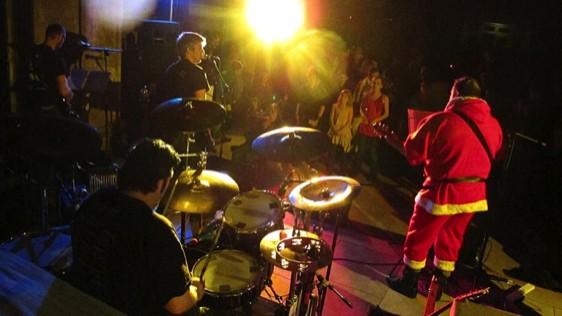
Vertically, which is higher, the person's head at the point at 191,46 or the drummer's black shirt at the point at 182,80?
the person's head at the point at 191,46

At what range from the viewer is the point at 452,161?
3.99 m

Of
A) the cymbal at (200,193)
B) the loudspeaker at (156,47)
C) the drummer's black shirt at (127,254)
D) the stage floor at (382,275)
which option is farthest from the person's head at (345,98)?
the drummer's black shirt at (127,254)

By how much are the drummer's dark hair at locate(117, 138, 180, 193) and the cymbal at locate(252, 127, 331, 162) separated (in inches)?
69.6

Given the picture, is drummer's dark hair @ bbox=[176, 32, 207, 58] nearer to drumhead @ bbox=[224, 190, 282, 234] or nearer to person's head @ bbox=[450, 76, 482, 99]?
drumhead @ bbox=[224, 190, 282, 234]

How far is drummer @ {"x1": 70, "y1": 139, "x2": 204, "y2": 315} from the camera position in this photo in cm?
218

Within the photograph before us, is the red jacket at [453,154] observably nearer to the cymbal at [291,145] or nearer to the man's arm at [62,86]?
the cymbal at [291,145]

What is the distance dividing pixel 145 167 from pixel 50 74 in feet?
15.1

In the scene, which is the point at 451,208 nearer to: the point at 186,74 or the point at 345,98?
the point at 186,74

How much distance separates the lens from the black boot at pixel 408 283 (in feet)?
14.7

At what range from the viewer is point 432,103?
6.68m

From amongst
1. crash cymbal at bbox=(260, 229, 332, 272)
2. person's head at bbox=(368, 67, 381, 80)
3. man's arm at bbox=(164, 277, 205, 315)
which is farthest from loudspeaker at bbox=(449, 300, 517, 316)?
person's head at bbox=(368, 67, 381, 80)

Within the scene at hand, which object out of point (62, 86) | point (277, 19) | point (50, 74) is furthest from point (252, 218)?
point (277, 19)

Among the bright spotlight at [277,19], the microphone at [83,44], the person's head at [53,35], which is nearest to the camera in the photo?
the person's head at [53,35]

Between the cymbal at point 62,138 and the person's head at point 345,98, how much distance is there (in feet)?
16.8
